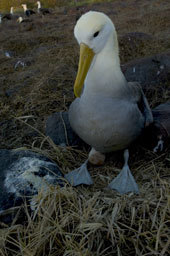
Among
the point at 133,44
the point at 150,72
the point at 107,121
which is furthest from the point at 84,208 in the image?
the point at 133,44

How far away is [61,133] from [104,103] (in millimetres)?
638

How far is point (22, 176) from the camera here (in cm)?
169

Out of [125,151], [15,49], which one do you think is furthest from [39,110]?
[15,49]

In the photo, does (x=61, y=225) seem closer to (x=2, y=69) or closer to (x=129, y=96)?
(x=129, y=96)

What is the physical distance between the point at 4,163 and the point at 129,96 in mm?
977

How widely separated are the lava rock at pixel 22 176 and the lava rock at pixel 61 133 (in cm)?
49

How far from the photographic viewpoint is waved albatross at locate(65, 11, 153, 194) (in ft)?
5.87

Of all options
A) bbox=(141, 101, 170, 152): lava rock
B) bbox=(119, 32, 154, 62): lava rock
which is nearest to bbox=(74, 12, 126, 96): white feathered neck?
bbox=(141, 101, 170, 152): lava rock

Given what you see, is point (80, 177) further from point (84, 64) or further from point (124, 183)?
point (84, 64)

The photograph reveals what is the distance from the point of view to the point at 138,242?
4.54ft

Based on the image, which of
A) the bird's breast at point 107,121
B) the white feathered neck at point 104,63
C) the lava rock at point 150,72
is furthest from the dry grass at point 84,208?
the white feathered neck at point 104,63

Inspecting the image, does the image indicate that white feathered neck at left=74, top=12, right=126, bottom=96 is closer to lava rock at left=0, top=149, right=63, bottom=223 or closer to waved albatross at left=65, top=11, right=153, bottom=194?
waved albatross at left=65, top=11, right=153, bottom=194

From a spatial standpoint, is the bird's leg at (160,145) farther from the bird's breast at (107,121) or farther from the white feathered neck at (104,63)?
the white feathered neck at (104,63)

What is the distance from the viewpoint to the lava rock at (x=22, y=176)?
1.60 m
